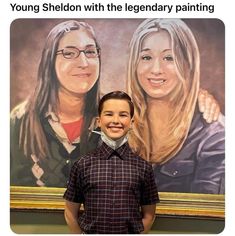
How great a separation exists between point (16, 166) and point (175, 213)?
1.83 ft

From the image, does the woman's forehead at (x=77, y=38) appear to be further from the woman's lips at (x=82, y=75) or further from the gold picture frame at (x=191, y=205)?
the gold picture frame at (x=191, y=205)

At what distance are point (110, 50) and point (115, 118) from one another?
27 centimetres

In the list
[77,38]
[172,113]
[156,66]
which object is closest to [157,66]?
[156,66]

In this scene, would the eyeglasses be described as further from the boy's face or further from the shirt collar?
the shirt collar

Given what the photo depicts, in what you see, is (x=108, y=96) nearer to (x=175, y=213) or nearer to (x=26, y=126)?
(x=26, y=126)

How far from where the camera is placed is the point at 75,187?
3.53 ft

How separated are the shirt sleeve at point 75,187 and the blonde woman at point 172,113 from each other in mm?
226

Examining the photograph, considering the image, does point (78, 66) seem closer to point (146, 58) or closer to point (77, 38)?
point (77, 38)

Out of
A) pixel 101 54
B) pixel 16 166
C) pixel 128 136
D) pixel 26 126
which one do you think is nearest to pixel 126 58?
pixel 101 54

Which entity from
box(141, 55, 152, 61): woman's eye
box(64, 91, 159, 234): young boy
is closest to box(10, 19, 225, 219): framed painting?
box(141, 55, 152, 61): woman's eye

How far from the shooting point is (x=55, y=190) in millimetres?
1200

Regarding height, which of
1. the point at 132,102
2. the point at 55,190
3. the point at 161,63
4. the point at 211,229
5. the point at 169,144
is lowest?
the point at 211,229

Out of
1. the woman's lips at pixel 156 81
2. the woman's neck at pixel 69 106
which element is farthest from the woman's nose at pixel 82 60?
the woman's lips at pixel 156 81

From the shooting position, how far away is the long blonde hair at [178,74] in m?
1.18
